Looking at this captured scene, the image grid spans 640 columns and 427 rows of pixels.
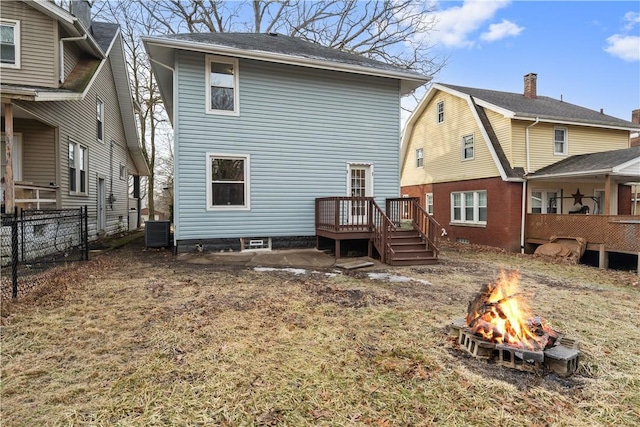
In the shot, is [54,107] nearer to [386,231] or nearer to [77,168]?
[77,168]

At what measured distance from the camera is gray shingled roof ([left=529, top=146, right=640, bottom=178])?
416 inches

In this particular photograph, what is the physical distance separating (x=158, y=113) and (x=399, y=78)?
16173 mm

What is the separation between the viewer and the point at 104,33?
521 inches

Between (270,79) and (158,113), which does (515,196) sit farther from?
(158,113)

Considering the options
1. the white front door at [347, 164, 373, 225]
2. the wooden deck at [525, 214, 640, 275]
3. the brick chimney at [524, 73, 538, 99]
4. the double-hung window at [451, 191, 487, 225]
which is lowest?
the wooden deck at [525, 214, 640, 275]

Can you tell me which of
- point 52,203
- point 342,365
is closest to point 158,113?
point 52,203

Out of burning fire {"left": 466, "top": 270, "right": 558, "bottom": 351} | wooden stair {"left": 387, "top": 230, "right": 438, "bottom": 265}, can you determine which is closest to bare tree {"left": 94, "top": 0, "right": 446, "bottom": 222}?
wooden stair {"left": 387, "top": 230, "right": 438, "bottom": 265}

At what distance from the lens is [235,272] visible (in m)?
7.19

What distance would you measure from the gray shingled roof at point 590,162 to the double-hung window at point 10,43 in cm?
1630

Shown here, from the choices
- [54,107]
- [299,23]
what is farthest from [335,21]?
[54,107]

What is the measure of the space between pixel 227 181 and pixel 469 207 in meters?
10.6

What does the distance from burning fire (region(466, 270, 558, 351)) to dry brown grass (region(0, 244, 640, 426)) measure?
313 millimetres

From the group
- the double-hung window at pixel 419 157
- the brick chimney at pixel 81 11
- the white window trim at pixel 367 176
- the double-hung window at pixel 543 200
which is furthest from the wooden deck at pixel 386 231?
the brick chimney at pixel 81 11

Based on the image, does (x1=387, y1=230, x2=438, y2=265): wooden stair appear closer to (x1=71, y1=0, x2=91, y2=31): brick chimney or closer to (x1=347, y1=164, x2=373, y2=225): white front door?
(x1=347, y1=164, x2=373, y2=225): white front door
